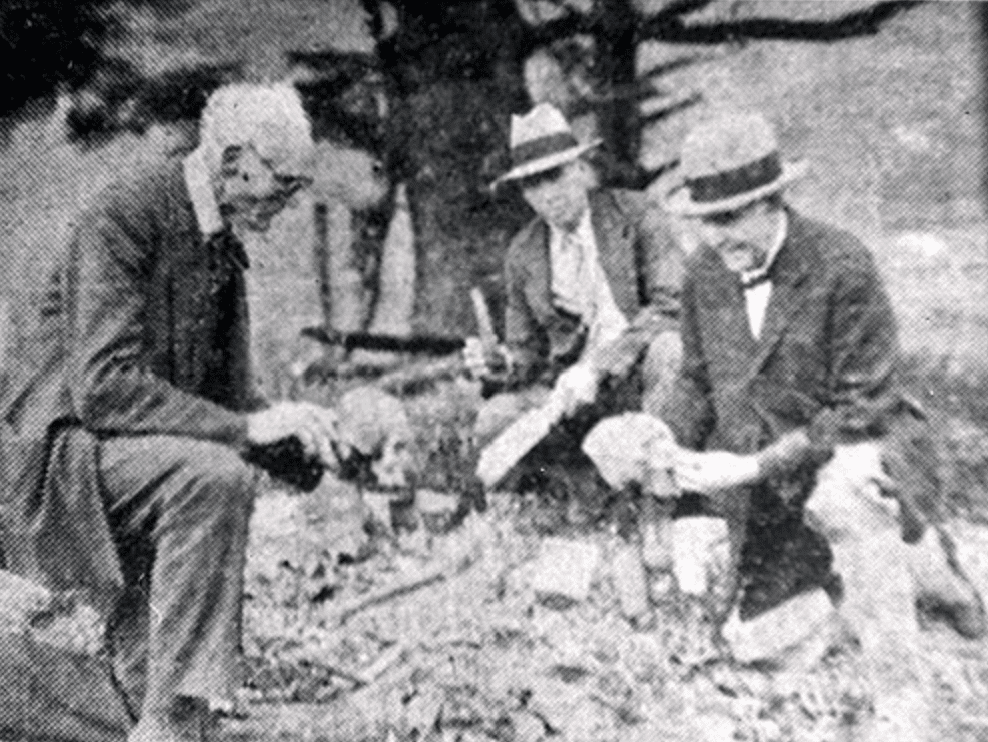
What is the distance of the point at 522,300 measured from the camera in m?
3.84

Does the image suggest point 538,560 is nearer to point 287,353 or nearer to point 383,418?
point 383,418

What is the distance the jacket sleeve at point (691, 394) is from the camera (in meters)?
2.90

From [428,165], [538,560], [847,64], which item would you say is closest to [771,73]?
[847,64]

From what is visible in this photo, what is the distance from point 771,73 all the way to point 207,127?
2.36 metres

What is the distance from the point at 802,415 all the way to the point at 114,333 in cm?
187

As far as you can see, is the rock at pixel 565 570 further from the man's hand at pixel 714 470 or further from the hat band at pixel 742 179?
the hat band at pixel 742 179

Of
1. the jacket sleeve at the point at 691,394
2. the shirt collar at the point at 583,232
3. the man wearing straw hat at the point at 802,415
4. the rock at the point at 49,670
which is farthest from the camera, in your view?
the shirt collar at the point at 583,232

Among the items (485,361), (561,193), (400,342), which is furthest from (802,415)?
(400,342)

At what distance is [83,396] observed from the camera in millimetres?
2262

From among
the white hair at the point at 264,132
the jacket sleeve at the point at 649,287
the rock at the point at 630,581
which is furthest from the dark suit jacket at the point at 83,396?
the jacket sleeve at the point at 649,287

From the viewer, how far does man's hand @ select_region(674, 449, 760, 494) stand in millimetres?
2664

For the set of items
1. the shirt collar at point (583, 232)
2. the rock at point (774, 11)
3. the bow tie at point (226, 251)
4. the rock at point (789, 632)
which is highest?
the rock at point (774, 11)

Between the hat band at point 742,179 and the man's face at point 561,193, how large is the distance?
105 centimetres

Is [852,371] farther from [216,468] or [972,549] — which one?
[216,468]
